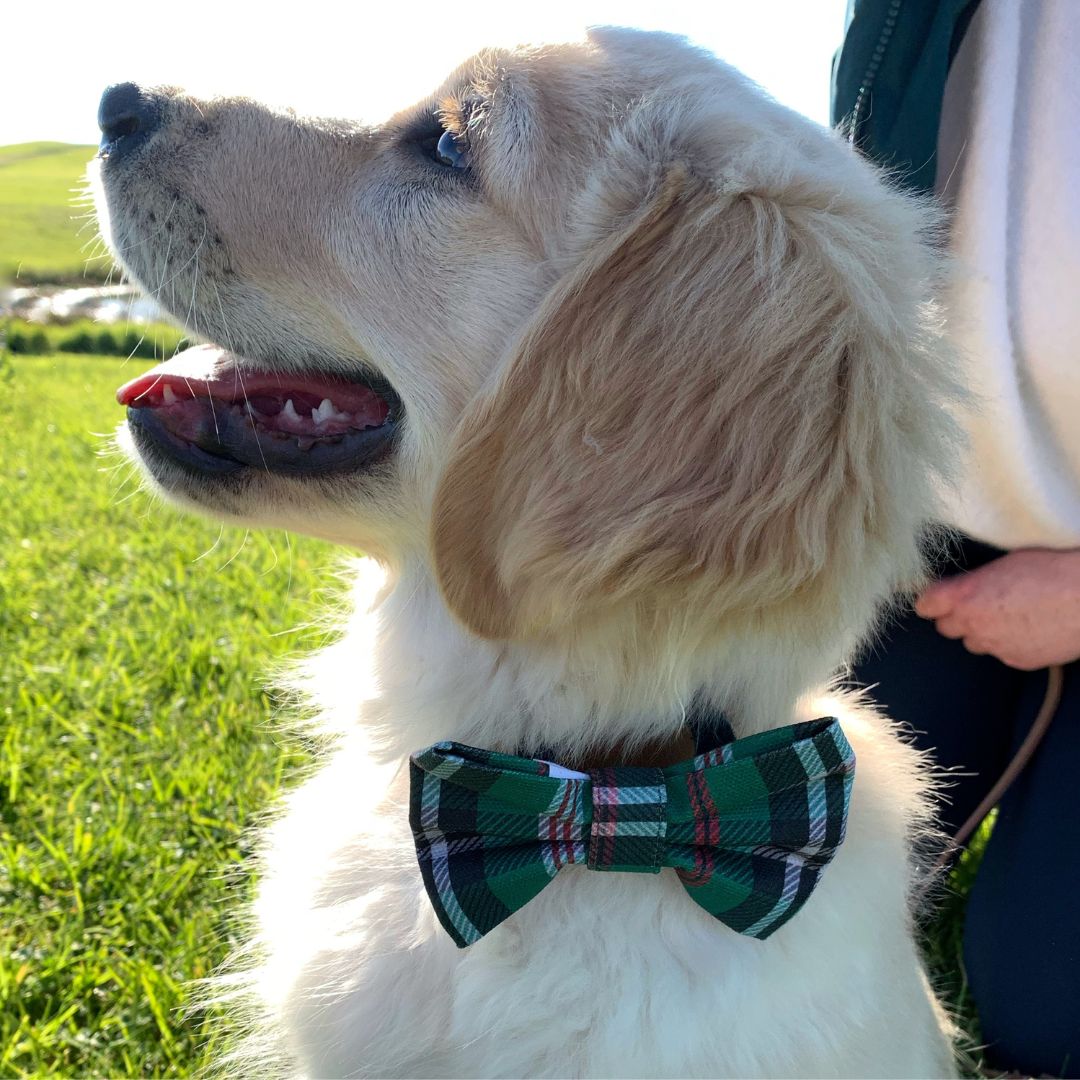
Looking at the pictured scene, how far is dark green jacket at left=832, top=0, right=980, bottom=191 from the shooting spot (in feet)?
7.10

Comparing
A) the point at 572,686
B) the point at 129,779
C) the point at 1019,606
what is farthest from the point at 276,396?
the point at 1019,606

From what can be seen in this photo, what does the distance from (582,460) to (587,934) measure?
729 mm

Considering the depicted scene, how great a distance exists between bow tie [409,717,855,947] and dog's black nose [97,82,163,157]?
117 cm

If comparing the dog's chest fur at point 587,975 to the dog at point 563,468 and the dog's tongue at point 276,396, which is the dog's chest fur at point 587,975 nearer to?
the dog at point 563,468

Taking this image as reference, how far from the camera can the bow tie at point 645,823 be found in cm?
139

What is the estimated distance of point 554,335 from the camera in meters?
1.47

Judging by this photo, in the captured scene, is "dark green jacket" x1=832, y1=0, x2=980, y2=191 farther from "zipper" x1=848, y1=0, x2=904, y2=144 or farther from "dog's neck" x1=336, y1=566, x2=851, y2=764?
"dog's neck" x1=336, y1=566, x2=851, y2=764

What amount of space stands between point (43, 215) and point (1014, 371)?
2405 mm

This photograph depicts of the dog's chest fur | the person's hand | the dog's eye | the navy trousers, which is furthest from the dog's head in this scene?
the navy trousers

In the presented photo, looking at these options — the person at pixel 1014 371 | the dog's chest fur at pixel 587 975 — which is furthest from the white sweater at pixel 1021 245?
the dog's chest fur at pixel 587 975

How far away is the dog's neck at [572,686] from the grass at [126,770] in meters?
0.61

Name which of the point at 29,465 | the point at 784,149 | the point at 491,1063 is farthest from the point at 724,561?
the point at 29,465

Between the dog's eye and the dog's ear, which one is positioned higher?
the dog's eye

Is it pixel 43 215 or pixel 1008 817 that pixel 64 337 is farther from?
pixel 1008 817
